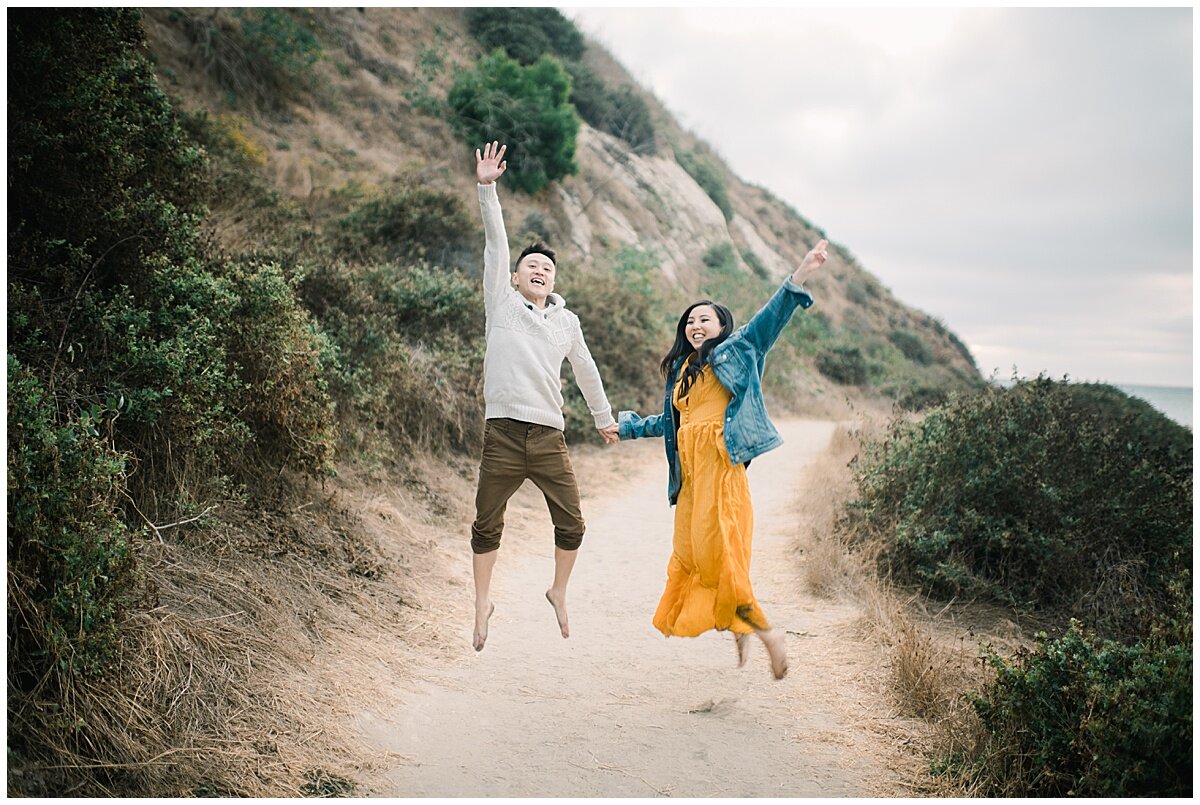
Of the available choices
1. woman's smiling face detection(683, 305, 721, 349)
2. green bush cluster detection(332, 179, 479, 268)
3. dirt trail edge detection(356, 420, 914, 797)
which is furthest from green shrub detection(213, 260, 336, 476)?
green bush cluster detection(332, 179, 479, 268)

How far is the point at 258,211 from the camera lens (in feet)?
28.3

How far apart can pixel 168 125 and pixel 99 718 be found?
3.86 meters

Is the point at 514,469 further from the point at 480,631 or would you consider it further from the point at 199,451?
the point at 199,451

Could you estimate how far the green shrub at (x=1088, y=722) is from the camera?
2852 millimetres

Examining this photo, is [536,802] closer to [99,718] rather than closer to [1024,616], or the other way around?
[99,718]

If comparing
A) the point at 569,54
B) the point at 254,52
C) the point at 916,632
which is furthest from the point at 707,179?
the point at 916,632

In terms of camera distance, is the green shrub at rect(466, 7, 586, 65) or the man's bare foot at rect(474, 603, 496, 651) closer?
the man's bare foot at rect(474, 603, 496, 651)

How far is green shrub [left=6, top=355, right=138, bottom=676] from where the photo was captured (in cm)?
294

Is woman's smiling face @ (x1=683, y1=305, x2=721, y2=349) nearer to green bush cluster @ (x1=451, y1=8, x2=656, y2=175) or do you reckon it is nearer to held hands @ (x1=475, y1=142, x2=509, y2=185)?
held hands @ (x1=475, y1=142, x2=509, y2=185)

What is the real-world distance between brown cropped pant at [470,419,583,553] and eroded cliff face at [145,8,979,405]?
14.3ft

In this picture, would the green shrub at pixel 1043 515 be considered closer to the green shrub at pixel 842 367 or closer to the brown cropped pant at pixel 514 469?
the brown cropped pant at pixel 514 469

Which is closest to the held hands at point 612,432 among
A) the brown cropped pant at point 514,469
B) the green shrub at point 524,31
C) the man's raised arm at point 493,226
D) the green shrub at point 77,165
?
the brown cropped pant at point 514,469

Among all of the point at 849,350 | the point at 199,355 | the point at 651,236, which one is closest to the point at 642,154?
the point at 651,236

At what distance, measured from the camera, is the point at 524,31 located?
24844mm
